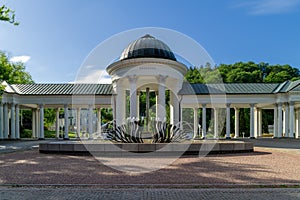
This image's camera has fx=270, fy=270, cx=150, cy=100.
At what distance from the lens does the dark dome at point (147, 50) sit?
28.3 metres

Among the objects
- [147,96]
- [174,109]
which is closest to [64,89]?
[147,96]

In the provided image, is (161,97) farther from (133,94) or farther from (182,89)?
(182,89)

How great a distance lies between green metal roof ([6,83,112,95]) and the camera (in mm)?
38106

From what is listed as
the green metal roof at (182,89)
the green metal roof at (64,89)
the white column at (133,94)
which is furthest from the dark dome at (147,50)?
the green metal roof at (182,89)

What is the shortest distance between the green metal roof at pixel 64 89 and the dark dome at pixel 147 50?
10.0m

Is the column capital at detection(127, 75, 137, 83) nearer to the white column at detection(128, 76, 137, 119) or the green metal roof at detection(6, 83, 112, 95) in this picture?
the white column at detection(128, 76, 137, 119)

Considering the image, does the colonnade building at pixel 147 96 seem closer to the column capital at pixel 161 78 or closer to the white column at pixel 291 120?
the white column at pixel 291 120

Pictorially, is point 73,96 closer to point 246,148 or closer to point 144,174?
point 246,148

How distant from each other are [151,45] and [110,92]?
468 inches

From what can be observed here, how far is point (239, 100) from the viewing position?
130 ft

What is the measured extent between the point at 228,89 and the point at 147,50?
17342 mm

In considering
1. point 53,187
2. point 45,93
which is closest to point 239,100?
point 45,93

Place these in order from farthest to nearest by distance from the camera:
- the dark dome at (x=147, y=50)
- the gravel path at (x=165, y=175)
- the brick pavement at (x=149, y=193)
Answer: the dark dome at (x=147, y=50), the gravel path at (x=165, y=175), the brick pavement at (x=149, y=193)

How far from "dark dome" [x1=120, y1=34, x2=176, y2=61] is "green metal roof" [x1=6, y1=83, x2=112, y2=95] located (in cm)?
1001
